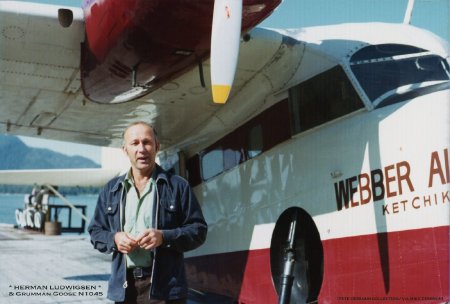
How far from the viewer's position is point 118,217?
2.62 m

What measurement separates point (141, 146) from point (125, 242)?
1.62 ft

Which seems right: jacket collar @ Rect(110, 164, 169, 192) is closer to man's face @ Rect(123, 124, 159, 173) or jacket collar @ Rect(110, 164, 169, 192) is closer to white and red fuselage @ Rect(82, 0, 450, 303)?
man's face @ Rect(123, 124, 159, 173)

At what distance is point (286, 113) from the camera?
547 centimetres

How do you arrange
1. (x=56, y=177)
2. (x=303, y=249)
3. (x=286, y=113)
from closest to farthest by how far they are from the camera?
(x=303, y=249) < (x=286, y=113) < (x=56, y=177)

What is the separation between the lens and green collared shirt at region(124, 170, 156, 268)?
8.44 ft

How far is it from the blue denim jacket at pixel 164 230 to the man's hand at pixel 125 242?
100 millimetres

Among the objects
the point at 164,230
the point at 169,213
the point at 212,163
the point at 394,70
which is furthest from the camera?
the point at 212,163

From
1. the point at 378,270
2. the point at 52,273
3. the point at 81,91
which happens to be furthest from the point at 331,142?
the point at 52,273

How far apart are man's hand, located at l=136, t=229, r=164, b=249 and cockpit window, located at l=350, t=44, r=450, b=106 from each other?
269 centimetres

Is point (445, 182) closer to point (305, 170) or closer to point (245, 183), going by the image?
point (305, 170)

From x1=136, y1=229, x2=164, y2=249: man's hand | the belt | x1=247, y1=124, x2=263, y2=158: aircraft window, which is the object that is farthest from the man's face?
x1=247, y1=124, x2=263, y2=158: aircraft window

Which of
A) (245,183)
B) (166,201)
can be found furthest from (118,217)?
(245,183)

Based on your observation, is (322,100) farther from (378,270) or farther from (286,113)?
(378,270)

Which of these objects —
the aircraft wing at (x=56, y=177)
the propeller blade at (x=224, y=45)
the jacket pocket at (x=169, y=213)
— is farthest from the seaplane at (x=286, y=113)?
the aircraft wing at (x=56, y=177)
